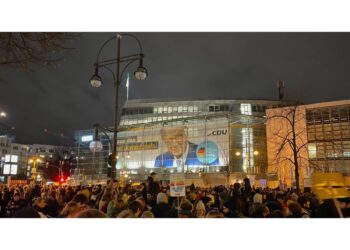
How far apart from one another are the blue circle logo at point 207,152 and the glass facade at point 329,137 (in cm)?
1527

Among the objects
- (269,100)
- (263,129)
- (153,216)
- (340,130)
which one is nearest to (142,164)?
(263,129)

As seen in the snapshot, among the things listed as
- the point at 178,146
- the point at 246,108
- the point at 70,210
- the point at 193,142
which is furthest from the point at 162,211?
the point at 246,108

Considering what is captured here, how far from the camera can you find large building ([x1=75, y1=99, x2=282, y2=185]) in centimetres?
5406

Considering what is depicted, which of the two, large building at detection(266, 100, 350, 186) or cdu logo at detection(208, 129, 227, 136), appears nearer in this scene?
large building at detection(266, 100, 350, 186)

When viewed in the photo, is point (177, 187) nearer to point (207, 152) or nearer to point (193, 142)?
point (207, 152)

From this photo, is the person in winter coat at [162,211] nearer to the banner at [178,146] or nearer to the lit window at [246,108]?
the banner at [178,146]

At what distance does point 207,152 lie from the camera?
179 feet

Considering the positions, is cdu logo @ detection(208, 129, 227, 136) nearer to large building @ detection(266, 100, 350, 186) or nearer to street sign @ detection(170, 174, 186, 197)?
large building @ detection(266, 100, 350, 186)

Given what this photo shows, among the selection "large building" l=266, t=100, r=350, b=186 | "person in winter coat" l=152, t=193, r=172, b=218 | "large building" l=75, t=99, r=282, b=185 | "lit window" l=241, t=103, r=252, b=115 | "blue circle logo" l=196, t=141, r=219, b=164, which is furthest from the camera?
"lit window" l=241, t=103, r=252, b=115

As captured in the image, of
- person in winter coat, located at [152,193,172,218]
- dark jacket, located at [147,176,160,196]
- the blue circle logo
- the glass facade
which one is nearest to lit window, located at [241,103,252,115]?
the blue circle logo

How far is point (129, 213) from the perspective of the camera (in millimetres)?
8219

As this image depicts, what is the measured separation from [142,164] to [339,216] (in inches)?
2202

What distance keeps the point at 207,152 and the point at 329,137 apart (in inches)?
721

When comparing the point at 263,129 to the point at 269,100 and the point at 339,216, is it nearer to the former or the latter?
the point at 269,100
